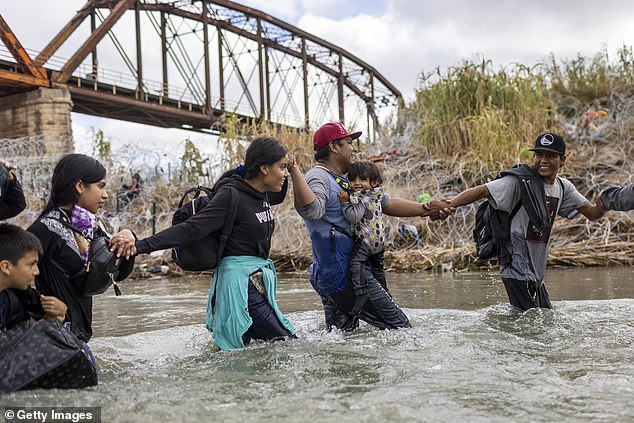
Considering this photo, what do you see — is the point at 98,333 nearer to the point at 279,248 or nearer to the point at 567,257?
the point at 279,248

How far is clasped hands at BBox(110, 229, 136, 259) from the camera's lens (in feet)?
11.1

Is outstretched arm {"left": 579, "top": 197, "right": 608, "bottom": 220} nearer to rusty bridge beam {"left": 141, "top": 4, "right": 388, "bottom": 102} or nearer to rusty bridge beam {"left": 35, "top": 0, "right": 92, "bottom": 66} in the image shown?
rusty bridge beam {"left": 35, "top": 0, "right": 92, "bottom": 66}

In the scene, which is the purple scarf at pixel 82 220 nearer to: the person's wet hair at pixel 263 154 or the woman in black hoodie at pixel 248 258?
the woman in black hoodie at pixel 248 258

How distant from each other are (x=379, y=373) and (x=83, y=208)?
1.72 meters

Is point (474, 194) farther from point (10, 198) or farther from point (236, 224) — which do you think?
point (10, 198)

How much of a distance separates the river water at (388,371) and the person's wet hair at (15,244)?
625 mm

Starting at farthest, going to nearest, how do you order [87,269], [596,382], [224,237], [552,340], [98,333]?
1. [98,333]
2. [552,340]
3. [224,237]
4. [87,269]
5. [596,382]

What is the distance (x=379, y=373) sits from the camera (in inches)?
137

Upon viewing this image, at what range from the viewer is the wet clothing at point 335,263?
14.5 ft

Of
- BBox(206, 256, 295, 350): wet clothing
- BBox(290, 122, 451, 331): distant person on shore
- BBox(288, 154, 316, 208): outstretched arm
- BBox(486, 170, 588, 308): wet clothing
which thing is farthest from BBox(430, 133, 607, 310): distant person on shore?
BBox(206, 256, 295, 350): wet clothing

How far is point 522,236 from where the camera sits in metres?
4.91

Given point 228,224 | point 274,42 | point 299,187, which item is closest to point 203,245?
point 228,224

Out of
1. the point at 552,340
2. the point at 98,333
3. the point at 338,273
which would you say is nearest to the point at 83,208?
the point at 338,273

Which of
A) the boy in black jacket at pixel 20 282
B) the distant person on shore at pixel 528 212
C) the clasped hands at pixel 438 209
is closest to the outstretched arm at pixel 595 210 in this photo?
the distant person on shore at pixel 528 212
